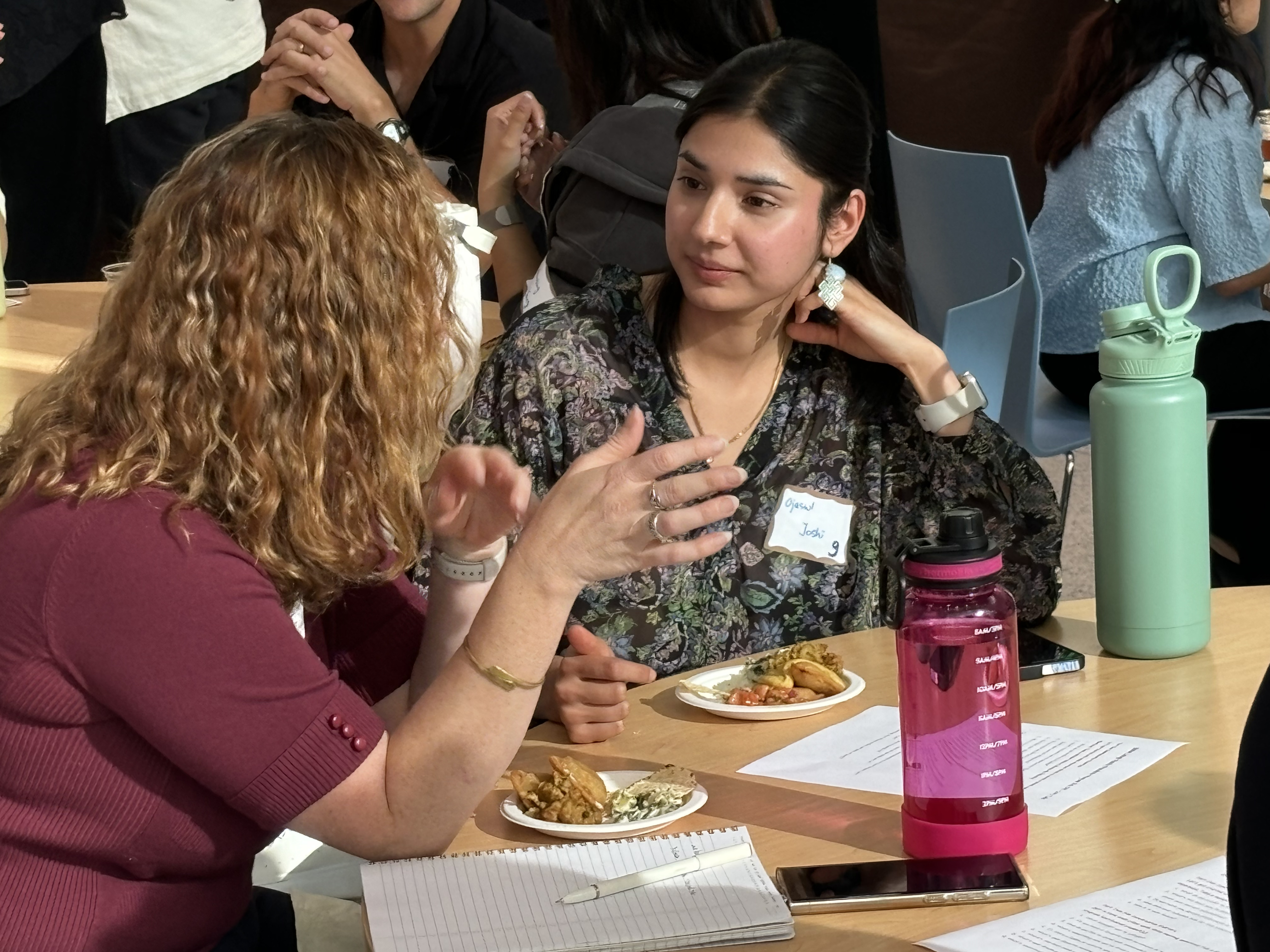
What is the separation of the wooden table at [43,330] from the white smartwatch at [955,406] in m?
0.84

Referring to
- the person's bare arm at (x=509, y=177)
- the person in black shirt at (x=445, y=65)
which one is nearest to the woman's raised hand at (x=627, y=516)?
the person's bare arm at (x=509, y=177)

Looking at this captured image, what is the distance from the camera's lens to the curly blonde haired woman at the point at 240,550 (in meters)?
1.13

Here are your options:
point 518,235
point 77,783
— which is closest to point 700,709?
point 77,783

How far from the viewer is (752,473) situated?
1995 mm

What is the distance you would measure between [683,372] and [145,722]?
106 cm

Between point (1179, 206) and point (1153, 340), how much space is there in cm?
194

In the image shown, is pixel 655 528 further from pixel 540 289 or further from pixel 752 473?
pixel 540 289

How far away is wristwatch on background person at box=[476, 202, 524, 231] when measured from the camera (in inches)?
111

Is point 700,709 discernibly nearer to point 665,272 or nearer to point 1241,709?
point 1241,709

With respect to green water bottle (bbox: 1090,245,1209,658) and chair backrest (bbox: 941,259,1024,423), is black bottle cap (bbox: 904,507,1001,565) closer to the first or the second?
green water bottle (bbox: 1090,245,1209,658)

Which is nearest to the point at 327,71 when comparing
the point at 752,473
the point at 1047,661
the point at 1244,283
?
the point at 752,473

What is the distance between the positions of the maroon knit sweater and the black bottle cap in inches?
18.0

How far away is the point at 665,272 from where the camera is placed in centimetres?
208

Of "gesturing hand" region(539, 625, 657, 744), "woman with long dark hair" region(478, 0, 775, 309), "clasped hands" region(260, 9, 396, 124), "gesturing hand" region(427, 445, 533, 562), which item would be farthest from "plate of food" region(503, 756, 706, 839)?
"clasped hands" region(260, 9, 396, 124)
